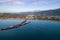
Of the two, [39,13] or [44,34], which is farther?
[39,13]

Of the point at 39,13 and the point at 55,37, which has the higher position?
the point at 39,13

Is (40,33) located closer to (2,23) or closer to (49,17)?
(49,17)

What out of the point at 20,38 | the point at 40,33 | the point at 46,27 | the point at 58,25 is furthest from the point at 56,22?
the point at 20,38

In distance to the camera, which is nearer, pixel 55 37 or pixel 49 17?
pixel 55 37

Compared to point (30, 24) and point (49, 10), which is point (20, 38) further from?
point (49, 10)

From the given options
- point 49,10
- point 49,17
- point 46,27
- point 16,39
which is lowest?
point 16,39

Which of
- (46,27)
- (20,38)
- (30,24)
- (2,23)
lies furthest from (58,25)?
(2,23)
